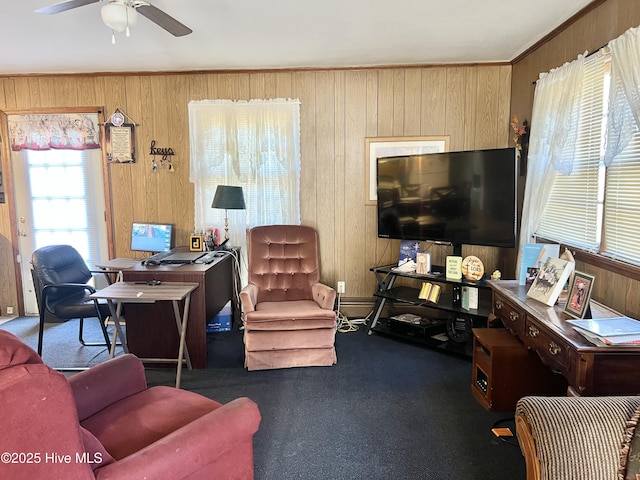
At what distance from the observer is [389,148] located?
4.12 metres

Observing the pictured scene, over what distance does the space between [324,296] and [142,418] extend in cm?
189

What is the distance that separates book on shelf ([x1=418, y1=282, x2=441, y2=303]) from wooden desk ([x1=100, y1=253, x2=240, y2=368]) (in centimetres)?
179

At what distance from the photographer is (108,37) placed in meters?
3.23

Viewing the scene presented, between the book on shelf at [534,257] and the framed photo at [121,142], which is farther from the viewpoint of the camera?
the framed photo at [121,142]

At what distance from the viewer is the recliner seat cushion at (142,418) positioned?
60.7 inches

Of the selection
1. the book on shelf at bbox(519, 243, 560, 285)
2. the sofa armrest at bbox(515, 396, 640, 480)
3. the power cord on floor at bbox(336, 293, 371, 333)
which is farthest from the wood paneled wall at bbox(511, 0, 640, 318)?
the power cord on floor at bbox(336, 293, 371, 333)

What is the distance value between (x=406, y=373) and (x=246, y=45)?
2.85 metres

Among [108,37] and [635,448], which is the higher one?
[108,37]

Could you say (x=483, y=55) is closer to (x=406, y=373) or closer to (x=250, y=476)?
(x=406, y=373)

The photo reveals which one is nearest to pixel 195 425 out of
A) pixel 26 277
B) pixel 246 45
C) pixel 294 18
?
pixel 294 18

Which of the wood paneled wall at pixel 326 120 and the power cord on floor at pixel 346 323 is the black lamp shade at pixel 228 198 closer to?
the wood paneled wall at pixel 326 120

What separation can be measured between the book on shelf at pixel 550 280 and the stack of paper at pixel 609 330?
261mm

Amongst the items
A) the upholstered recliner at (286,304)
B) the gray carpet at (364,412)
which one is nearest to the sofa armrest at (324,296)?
the upholstered recliner at (286,304)

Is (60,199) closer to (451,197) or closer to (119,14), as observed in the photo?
(119,14)
